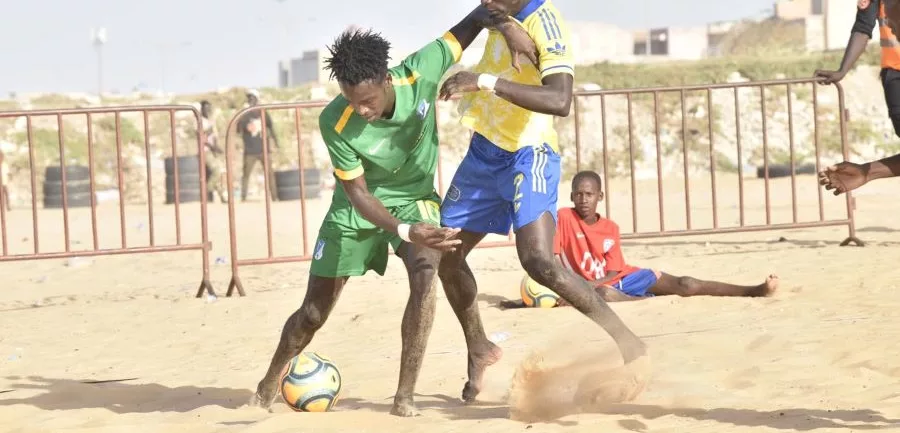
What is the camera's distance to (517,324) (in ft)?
27.9

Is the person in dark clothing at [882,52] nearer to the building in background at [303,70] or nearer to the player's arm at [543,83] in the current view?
the player's arm at [543,83]

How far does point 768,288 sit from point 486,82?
14.0 feet

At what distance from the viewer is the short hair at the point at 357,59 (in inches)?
211

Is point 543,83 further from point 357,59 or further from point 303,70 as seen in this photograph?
point 303,70

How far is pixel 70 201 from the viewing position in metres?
23.4

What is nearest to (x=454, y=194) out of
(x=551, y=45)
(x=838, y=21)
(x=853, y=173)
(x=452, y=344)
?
(x=551, y=45)

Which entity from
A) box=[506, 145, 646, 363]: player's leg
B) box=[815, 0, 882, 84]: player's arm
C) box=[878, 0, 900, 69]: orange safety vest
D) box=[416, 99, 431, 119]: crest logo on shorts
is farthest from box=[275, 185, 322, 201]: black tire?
box=[506, 145, 646, 363]: player's leg

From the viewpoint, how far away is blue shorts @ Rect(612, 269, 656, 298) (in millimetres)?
9070

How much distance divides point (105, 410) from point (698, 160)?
23.5 metres

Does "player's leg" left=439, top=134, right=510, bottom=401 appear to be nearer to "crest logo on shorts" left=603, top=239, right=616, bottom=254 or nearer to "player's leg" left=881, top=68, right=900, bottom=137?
"crest logo on shorts" left=603, top=239, right=616, bottom=254

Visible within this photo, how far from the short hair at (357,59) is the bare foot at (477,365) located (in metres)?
1.54

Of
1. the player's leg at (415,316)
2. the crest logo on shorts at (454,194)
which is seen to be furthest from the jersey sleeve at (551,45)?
the player's leg at (415,316)

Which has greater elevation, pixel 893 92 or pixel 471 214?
pixel 893 92

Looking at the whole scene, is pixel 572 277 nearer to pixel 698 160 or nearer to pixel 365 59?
pixel 365 59
